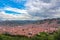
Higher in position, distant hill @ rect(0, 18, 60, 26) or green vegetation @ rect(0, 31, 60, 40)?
distant hill @ rect(0, 18, 60, 26)

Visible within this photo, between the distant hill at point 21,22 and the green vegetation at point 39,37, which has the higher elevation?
the distant hill at point 21,22

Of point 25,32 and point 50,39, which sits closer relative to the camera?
point 50,39

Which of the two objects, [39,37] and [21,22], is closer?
[39,37]

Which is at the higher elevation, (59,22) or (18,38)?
(59,22)

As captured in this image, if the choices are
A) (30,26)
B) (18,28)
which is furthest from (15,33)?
(30,26)

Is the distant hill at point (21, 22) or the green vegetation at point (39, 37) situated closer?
the green vegetation at point (39, 37)

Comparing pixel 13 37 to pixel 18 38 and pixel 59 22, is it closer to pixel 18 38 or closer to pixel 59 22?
pixel 18 38

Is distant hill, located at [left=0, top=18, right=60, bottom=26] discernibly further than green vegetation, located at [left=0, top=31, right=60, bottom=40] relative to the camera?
Yes

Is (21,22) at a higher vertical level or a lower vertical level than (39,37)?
higher

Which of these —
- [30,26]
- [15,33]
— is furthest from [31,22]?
[15,33]

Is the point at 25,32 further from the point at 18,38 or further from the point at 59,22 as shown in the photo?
the point at 59,22
